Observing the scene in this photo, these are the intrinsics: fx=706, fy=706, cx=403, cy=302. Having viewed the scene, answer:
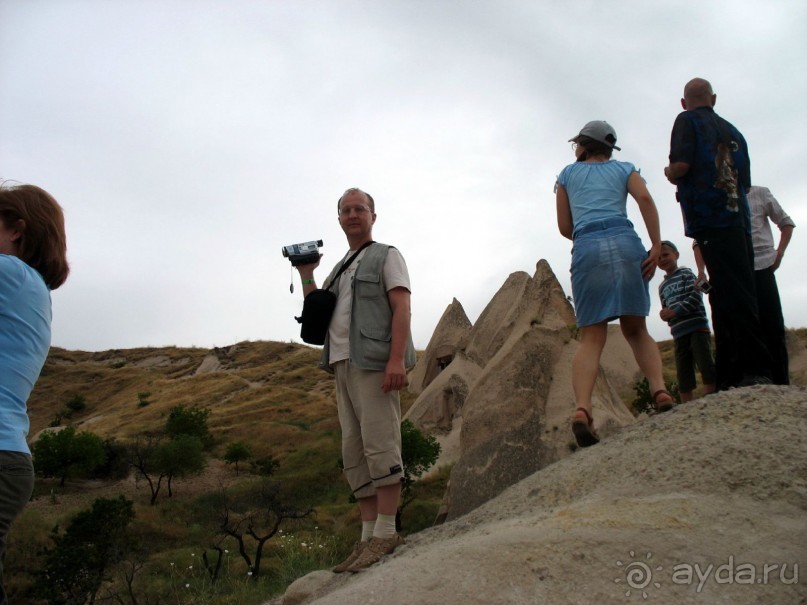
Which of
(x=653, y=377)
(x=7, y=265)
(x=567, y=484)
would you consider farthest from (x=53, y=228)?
(x=653, y=377)

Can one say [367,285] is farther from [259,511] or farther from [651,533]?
[259,511]

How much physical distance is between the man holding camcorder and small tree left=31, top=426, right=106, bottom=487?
25.3 metres

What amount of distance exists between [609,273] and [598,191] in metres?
0.59

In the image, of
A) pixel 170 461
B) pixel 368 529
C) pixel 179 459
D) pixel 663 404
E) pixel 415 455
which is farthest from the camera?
pixel 179 459

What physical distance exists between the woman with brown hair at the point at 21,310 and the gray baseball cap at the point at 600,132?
11.1 ft

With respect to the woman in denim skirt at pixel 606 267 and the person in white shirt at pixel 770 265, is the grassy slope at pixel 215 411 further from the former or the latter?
the woman in denim skirt at pixel 606 267

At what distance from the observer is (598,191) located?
4668 mm

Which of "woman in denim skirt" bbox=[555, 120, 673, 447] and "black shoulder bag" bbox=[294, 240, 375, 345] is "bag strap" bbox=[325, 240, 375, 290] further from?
"woman in denim skirt" bbox=[555, 120, 673, 447]

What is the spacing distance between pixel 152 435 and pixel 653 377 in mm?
32063

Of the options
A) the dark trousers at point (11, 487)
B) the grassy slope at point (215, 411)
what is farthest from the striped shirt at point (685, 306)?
the grassy slope at point (215, 411)

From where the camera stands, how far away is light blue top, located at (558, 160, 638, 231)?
4.62 m

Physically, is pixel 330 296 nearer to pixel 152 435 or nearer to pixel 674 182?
pixel 674 182

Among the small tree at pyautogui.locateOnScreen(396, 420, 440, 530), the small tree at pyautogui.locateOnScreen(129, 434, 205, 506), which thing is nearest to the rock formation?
the small tree at pyautogui.locateOnScreen(396, 420, 440, 530)

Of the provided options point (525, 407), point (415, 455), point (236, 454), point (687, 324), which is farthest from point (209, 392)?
point (687, 324)
